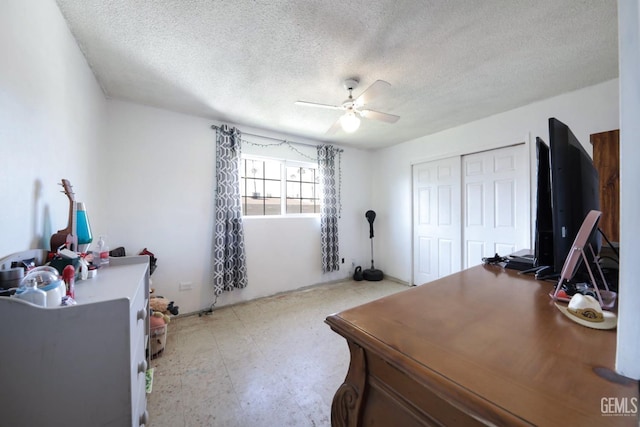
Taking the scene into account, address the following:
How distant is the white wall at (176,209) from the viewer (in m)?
2.53

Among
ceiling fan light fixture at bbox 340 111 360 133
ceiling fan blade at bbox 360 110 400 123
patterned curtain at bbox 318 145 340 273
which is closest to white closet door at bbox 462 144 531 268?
ceiling fan blade at bbox 360 110 400 123

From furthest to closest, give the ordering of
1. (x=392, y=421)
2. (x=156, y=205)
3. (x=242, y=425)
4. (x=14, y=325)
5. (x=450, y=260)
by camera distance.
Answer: (x=450, y=260)
(x=156, y=205)
(x=242, y=425)
(x=14, y=325)
(x=392, y=421)

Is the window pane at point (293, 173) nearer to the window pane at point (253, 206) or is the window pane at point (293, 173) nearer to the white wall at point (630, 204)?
the window pane at point (253, 206)

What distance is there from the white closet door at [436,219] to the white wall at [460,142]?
0.41 ft

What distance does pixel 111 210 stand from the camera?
248cm

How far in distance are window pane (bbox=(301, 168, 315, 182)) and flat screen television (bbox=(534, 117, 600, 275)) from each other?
3.10m

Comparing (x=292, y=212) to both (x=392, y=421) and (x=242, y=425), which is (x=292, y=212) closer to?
(x=242, y=425)

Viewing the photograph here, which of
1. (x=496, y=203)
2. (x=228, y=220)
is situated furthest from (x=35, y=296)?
(x=496, y=203)

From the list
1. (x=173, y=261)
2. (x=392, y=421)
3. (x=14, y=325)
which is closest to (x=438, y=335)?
(x=392, y=421)

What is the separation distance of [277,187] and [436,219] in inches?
96.7

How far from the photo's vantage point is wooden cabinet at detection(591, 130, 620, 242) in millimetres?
1754

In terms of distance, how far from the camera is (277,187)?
3625mm

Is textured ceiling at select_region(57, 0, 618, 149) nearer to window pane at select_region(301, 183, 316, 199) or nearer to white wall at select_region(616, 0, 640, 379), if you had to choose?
white wall at select_region(616, 0, 640, 379)

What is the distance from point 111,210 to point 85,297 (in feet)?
6.47
